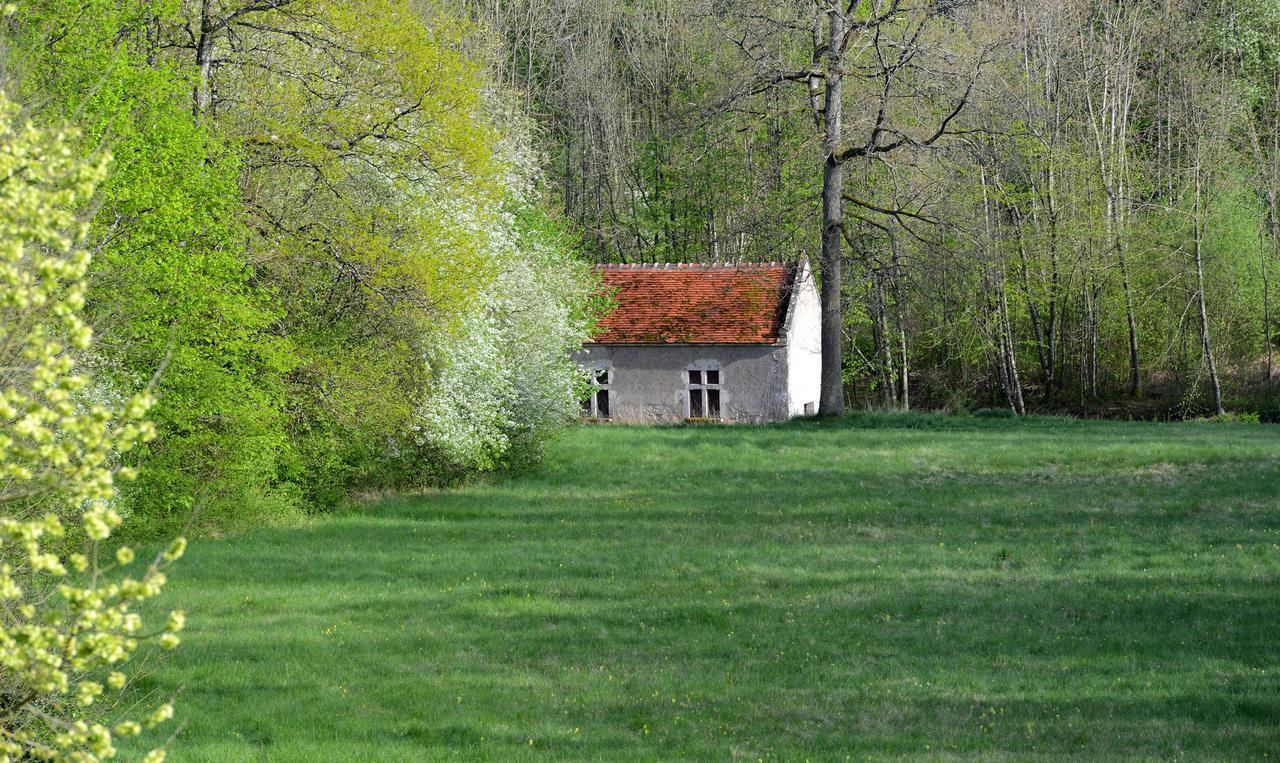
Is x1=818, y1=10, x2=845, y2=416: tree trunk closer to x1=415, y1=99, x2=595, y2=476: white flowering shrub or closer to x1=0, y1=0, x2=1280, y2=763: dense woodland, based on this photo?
x1=0, y1=0, x2=1280, y2=763: dense woodland

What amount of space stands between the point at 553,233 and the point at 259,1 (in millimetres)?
18849

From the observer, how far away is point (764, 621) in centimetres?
1520

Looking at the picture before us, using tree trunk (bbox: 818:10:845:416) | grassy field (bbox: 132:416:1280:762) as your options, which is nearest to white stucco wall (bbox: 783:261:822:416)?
tree trunk (bbox: 818:10:845:416)

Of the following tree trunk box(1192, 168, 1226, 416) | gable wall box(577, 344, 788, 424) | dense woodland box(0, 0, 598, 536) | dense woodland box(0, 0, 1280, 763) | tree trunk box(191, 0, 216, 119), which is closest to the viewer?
dense woodland box(0, 0, 1280, 763)

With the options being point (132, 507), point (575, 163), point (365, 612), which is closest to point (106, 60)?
point (132, 507)

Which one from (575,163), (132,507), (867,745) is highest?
(575,163)

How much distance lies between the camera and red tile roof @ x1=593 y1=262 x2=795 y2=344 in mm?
42812

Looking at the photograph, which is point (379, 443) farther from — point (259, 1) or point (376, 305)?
point (259, 1)

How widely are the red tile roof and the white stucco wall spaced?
18.5 inches

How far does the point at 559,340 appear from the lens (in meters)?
31.0

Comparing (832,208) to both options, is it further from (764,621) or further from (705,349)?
(764,621)

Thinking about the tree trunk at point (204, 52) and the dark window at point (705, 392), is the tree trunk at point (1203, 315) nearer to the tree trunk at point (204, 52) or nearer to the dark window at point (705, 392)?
Answer: the dark window at point (705, 392)

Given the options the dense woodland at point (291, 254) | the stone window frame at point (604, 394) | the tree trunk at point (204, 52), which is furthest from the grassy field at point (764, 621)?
the stone window frame at point (604, 394)

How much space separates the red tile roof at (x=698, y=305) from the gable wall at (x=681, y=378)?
43 centimetres
